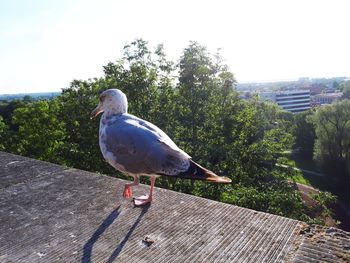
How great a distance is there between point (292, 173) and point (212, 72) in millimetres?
6375

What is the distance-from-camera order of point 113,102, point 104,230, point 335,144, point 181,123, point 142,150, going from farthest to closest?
1. point 335,144
2. point 181,123
3. point 113,102
4. point 142,150
5. point 104,230

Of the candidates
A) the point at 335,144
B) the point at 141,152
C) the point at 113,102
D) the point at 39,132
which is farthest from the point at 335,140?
the point at 141,152

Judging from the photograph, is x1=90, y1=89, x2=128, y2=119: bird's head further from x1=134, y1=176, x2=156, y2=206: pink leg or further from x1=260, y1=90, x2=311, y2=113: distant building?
x1=260, y1=90, x2=311, y2=113: distant building

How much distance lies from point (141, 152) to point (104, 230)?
110 cm

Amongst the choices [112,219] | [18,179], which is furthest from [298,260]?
[18,179]

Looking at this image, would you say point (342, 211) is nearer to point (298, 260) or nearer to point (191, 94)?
→ point (191, 94)

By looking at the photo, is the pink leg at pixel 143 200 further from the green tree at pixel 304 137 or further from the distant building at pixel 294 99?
the distant building at pixel 294 99

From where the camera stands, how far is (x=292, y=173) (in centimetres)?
1756

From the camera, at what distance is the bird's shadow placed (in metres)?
3.78

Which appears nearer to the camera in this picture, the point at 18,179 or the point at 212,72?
the point at 18,179

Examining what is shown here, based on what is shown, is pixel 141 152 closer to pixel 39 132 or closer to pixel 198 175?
pixel 198 175

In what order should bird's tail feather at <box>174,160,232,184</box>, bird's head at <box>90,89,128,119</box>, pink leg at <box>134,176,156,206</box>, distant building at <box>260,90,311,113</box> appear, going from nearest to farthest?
bird's tail feather at <box>174,160,232,184</box> < pink leg at <box>134,176,156,206</box> < bird's head at <box>90,89,128,119</box> < distant building at <box>260,90,311,113</box>

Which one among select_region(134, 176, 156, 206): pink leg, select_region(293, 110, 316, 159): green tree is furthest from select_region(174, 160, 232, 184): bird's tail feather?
select_region(293, 110, 316, 159): green tree

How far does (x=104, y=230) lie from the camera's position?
441cm
